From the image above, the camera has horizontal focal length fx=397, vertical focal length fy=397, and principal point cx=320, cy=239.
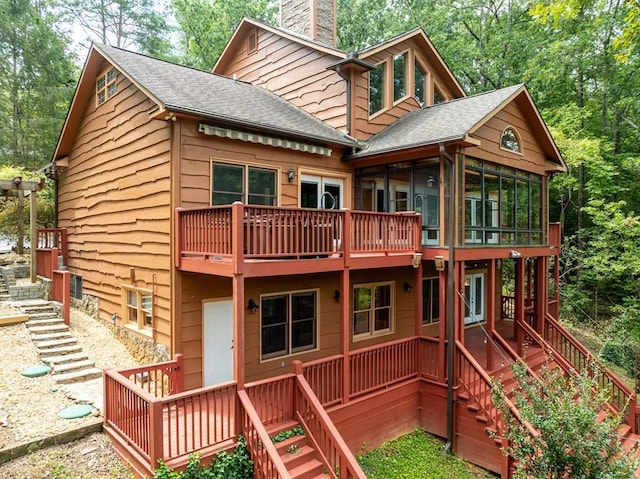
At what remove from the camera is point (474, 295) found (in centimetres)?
1505

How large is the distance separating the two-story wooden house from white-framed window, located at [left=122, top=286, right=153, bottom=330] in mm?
50

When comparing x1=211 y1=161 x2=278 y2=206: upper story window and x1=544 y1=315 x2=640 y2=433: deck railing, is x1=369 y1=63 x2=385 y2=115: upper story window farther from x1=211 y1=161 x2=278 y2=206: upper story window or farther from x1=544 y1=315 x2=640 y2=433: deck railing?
x1=544 y1=315 x2=640 y2=433: deck railing

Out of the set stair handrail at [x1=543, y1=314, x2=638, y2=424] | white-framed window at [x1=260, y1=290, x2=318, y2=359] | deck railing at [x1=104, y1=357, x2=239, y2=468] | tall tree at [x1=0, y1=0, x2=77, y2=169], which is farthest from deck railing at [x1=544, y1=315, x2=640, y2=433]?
tall tree at [x1=0, y1=0, x2=77, y2=169]

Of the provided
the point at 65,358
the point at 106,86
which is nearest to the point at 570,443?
the point at 65,358

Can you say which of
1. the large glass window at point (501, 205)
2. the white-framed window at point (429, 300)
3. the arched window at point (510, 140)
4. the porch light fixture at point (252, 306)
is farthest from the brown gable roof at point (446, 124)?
the white-framed window at point (429, 300)

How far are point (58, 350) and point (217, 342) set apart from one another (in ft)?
12.7

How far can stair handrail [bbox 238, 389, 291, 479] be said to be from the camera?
18.2 ft

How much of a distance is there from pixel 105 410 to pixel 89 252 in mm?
6594

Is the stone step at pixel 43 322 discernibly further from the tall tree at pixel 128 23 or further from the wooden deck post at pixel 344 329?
the tall tree at pixel 128 23

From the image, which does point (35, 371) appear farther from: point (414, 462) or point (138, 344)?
point (414, 462)

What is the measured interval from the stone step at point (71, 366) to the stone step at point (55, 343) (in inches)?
33.4

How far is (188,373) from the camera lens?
784cm

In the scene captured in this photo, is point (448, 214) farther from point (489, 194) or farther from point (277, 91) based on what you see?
point (277, 91)

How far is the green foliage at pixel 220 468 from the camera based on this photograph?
205 inches
